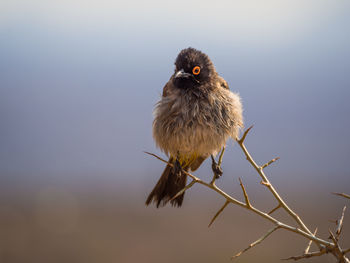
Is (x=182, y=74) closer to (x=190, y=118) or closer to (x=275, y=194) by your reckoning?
(x=190, y=118)

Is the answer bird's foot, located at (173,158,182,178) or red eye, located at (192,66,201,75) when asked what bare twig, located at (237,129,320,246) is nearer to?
bird's foot, located at (173,158,182,178)

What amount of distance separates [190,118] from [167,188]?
707mm

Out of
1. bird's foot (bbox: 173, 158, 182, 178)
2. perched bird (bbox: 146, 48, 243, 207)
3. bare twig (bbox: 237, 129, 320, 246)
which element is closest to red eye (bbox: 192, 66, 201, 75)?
perched bird (bbox: 146, 48, 243, 207)

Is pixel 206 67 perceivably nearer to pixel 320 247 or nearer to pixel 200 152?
pixel 200 152

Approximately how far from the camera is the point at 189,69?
3.23 metres

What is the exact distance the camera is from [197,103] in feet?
10.2

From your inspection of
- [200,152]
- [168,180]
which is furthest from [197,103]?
[168,180]

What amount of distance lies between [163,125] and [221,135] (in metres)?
0.53

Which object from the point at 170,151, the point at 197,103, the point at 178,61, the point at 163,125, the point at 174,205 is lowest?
the point at 174,205

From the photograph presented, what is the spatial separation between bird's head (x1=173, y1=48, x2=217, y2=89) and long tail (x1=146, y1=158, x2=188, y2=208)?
821 mm

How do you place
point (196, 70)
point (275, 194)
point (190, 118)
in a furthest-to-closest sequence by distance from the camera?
point (196, 70) → point (190, 118) → point (275, 194)

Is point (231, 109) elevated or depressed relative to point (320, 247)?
elevated

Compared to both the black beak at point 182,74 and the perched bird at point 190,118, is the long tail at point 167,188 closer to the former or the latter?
the perched bird at point 190,118

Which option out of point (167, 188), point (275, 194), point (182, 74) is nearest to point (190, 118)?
point (182, 74)
